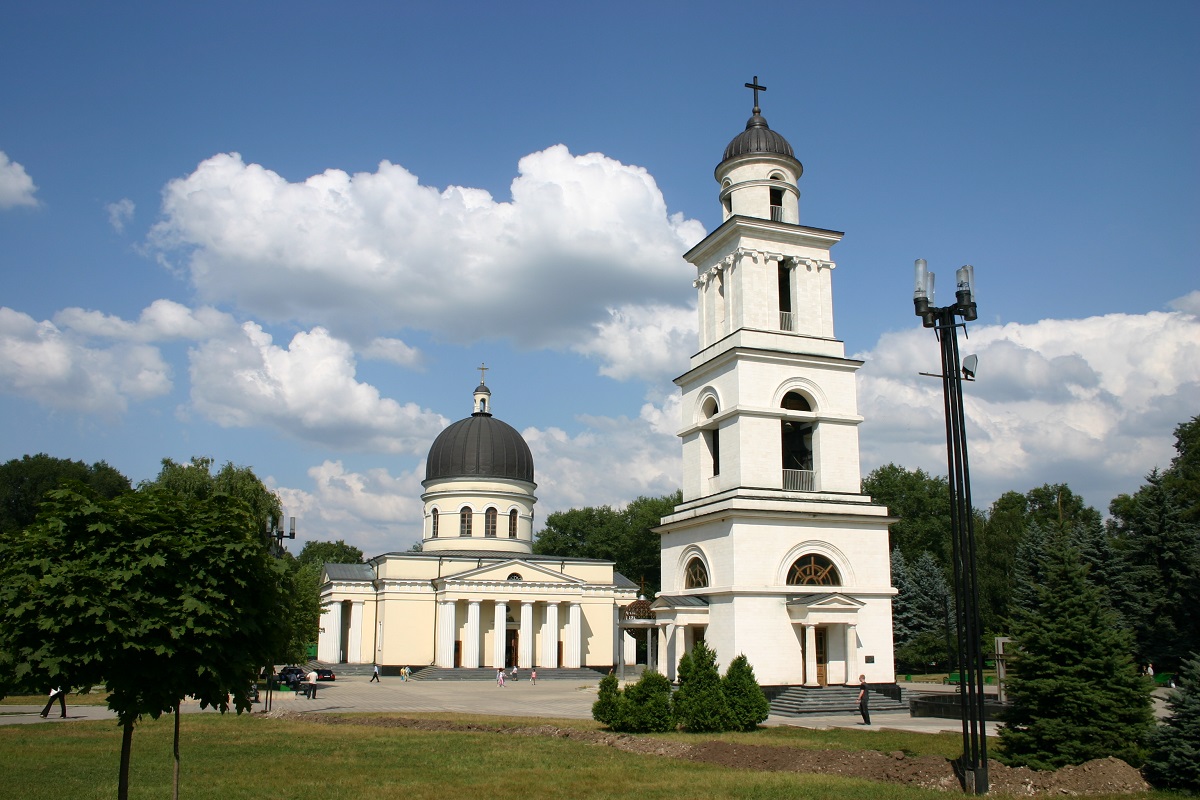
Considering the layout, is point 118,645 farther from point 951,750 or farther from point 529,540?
point 529,540

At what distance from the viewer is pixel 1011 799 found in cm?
1302

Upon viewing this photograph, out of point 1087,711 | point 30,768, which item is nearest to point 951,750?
point 1087,711

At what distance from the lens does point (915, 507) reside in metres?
74.0

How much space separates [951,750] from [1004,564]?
150 ft

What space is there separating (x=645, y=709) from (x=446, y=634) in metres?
33.0

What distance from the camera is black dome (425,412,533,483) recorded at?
195ft

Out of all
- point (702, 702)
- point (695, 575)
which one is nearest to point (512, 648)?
point (695, 575)

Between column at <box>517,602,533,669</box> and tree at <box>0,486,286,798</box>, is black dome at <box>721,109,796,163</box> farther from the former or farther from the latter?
column at <box>517,602,533,669</box>

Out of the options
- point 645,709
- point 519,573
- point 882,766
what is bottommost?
point 882,766

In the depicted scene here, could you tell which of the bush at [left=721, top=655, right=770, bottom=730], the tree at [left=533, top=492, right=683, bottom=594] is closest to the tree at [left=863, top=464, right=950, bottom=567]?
the tree at [left=533, top=492, right=683, bottom=594]

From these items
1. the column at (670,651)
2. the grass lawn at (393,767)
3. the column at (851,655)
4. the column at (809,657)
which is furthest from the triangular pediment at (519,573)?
the grass lawn at (393,767)

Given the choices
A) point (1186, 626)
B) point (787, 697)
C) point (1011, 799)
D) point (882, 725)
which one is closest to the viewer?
point (1011, 799)

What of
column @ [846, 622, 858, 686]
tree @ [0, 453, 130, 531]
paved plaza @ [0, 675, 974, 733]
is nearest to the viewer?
paved plaza @ [0, 675, 974, 733]

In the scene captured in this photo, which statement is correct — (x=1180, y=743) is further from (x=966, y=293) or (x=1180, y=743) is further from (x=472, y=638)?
(x=472, y=638)
